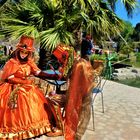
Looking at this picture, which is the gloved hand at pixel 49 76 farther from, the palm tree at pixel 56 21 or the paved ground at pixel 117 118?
the palm tree at pixel 56 21

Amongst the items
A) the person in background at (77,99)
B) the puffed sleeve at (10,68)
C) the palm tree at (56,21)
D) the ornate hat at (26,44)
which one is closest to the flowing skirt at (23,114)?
the puffed sleeve at (10,68)

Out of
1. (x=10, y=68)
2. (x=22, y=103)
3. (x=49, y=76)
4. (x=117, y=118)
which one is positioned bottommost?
(x=117, y=118)

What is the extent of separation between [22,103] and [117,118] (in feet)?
12.7

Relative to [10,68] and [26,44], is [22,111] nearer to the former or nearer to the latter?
[10,68]

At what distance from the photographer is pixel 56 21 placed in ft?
32.7

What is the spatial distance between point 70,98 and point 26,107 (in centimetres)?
57

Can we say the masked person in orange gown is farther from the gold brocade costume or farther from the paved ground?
the paved ground

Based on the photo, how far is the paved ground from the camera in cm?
680

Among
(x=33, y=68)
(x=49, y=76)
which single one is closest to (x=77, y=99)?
(x=49, y=76)

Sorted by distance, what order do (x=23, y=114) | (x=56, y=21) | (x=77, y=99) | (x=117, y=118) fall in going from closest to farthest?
(x=77, y=99) < (x=23, y=114) < (x=117, y=118) < (x=56, y=21)

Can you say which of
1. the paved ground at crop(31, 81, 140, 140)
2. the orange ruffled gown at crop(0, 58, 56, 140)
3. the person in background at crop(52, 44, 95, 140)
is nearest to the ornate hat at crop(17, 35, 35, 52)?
the orange ruffled gown at crop(0, 58, 56, 140)

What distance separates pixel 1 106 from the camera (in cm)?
455

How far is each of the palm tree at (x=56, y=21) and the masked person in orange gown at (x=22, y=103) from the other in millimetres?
4442

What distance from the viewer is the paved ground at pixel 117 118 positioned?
6.80 metres
